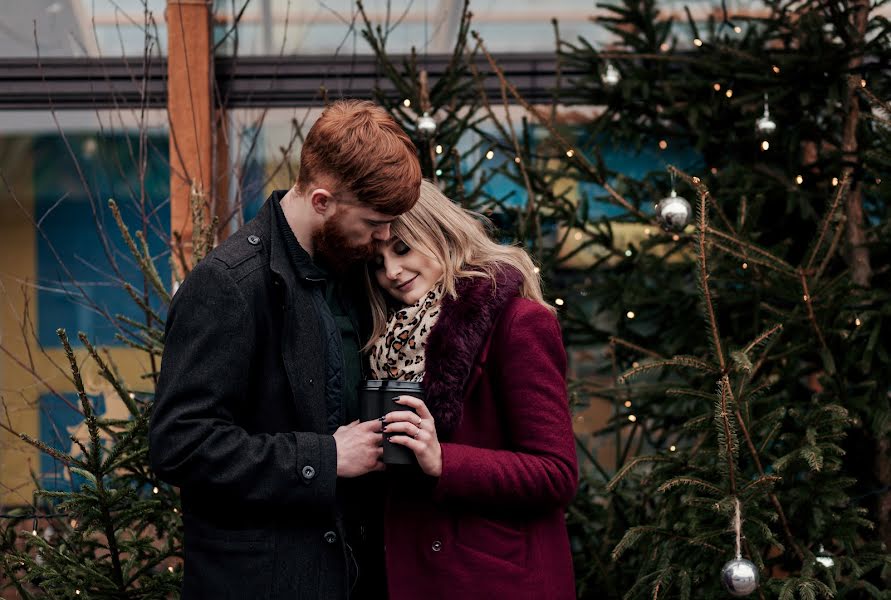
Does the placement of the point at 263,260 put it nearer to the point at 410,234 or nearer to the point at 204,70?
the point at 410,234

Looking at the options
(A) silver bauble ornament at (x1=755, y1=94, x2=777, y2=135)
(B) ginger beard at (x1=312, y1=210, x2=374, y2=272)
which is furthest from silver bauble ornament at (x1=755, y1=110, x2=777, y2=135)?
(B) ginger beard at (x1=312, y1=210, x2=374, y2=272)

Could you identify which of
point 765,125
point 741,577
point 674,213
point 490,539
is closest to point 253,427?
point 490,539

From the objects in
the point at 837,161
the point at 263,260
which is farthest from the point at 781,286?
the point at 263,260

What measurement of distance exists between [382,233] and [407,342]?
267 mm

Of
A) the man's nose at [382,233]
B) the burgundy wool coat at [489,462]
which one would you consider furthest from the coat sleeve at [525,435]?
the man's nose at [382,233]

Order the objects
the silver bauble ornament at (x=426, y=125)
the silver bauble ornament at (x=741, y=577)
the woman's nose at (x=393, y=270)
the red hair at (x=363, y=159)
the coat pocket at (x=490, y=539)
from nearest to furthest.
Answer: the red hair at (x=363, y=159), the coat pocket at (x=490, y=539), the woman's nose at (x=393, y=270), the silver bauble ornament at (x=741, y=577), the silver bauble ornament at (x=426, y=125)

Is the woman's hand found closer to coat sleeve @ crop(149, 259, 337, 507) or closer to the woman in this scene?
the woman

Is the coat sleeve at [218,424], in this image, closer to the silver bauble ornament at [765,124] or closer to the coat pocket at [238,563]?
the coat pocket at [238,563]

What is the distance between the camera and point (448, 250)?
8.39 ft

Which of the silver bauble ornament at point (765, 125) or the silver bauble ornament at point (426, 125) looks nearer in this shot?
the silver bauble ornament at point (426, 125)

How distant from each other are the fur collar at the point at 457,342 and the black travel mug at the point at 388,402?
7 centimetres

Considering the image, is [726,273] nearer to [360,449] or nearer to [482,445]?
[482,445]

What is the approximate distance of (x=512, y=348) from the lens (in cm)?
240

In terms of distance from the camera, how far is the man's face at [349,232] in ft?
7.65
